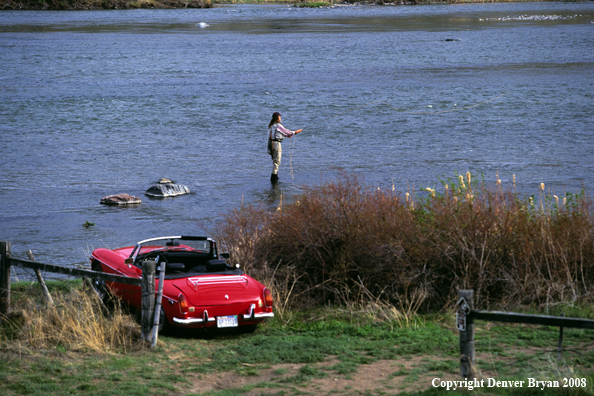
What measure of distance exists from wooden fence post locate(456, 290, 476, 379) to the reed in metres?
2.95

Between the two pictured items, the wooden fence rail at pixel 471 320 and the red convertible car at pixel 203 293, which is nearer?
the wooden fence rail at pixel 471 320

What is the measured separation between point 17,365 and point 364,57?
49864 mm

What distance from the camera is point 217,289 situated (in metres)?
8.77

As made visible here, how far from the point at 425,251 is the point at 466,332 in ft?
10.8

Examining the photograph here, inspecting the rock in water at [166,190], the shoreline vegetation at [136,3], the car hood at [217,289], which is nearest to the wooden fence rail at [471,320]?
the car hood at [217,289]

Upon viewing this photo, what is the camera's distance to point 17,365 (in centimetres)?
741

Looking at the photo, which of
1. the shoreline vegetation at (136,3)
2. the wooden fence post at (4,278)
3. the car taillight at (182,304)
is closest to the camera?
the car taillight at (182,304)

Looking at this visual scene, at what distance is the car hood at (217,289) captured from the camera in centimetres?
860

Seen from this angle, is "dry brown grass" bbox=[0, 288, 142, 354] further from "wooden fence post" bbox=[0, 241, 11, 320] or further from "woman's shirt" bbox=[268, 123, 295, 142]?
"woman's shirt" bbox=[268, 123, 295, 142]

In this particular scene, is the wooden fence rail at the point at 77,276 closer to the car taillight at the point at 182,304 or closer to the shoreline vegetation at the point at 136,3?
the car taillight at the point at 182,304

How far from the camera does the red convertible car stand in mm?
8516

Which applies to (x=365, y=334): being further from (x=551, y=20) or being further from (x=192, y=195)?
(x=551, y=20)

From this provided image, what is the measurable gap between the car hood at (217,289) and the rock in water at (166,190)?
30.8 ft

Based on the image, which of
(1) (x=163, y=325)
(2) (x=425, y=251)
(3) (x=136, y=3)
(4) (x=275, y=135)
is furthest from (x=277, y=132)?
(3) (x=136, y=3)
